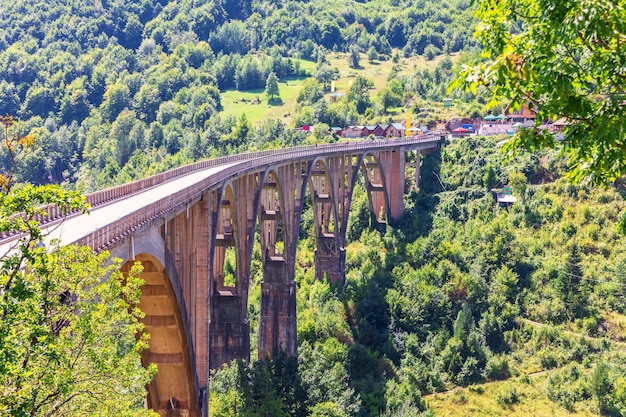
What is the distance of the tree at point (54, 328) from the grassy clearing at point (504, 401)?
37.4m

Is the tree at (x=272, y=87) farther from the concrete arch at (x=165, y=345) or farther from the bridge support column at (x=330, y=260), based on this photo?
the concrete arch at (x=165, y=345)

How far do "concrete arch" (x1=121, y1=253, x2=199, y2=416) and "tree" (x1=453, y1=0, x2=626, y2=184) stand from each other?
1857cm

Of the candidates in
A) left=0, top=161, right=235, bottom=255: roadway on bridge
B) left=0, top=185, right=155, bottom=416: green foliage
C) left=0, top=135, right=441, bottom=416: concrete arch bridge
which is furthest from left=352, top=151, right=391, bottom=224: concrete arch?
left=0, top=185, right=155, bottom=416: green foliage

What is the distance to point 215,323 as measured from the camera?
177 feet

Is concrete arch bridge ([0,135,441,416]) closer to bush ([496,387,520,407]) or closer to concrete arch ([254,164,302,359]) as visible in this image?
concrete arch ([254,164,302,359])

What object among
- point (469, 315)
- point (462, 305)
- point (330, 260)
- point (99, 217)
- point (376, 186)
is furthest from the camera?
point (376, 186)

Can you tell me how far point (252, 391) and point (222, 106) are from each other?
13359cm

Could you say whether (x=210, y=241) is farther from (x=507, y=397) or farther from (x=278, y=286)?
(x=507, y=397)

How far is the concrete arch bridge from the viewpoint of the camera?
31.0m

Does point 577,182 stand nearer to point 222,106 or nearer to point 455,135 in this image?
point 455,135

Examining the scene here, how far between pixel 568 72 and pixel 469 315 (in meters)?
54.3

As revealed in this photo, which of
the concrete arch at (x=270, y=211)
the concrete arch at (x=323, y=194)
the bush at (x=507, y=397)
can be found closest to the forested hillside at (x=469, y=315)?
the bush at (x=507, y=397)

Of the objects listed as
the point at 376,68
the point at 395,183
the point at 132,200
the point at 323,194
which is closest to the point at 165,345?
the point at 132,200

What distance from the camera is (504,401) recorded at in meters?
55.6
